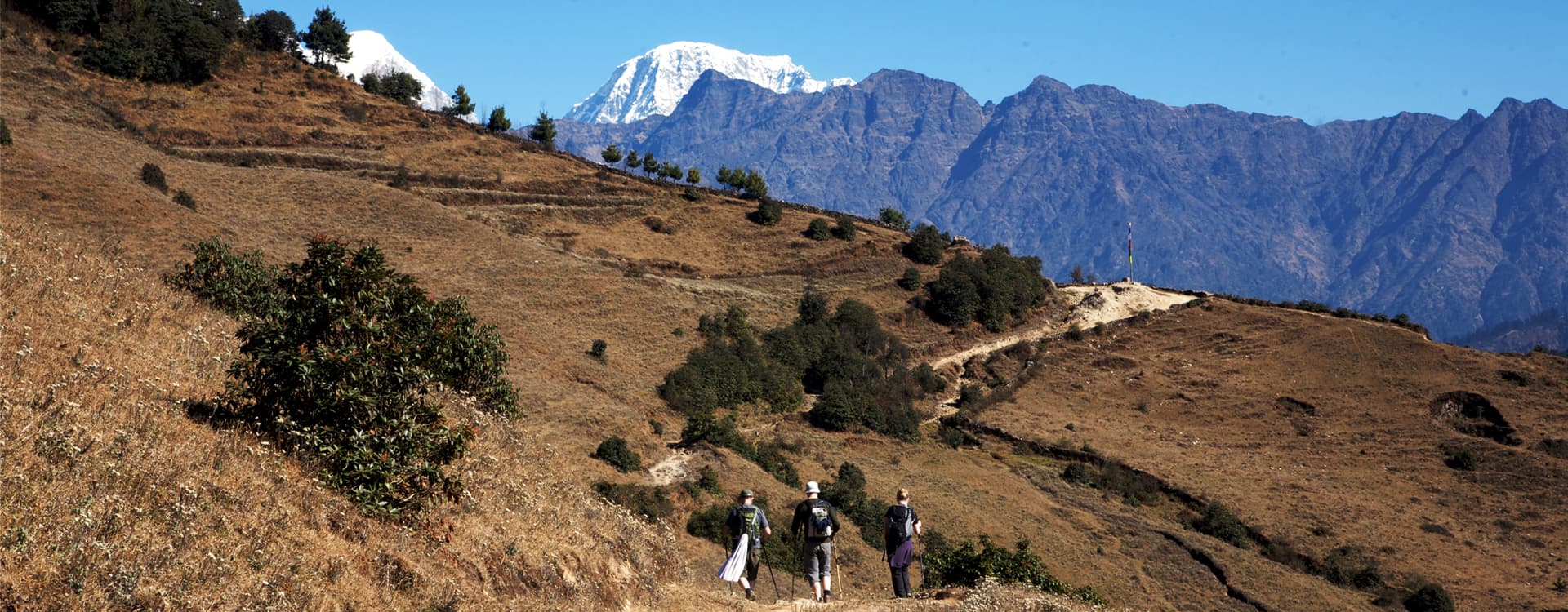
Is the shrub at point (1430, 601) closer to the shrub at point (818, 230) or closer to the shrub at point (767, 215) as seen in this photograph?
the shrub at point (818, 230)

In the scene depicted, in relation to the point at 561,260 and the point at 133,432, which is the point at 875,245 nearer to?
the point at 561,260

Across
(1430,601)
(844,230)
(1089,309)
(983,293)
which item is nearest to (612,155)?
(844,230)

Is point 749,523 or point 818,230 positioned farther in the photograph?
point 818,230

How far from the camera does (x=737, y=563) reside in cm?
1620

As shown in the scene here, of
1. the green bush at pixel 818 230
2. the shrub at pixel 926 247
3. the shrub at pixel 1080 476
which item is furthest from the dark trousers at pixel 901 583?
the green bush at pixel 818 230

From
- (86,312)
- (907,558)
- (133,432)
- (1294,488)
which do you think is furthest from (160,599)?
(1294,488)

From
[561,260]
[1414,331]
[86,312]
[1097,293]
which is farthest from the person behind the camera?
[1097,293]

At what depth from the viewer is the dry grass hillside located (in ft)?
38.1

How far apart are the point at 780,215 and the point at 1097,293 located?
26.7 metres

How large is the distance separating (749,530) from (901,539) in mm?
2392

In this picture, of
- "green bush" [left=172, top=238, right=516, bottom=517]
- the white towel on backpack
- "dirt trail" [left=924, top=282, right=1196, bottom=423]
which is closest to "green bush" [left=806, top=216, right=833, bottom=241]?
"dirt trail" [left=924, top=282, right=1196, bottom=423]

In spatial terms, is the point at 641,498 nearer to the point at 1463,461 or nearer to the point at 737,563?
the point at 737,563

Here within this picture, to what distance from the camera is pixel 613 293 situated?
213 feet

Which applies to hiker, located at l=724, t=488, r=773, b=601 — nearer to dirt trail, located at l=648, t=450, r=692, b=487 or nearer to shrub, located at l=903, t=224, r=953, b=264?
dirt trail, located at l=648, t=450, r=692, b=487
